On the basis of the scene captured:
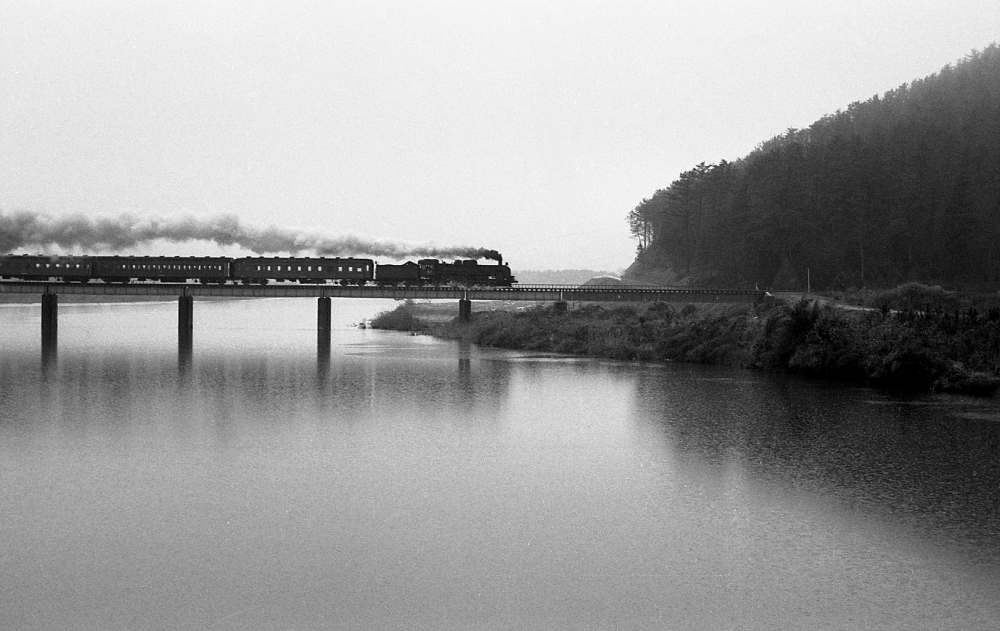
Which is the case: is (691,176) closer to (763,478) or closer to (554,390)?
(554,390)

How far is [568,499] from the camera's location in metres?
28.3

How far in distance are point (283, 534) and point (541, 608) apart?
7.88m

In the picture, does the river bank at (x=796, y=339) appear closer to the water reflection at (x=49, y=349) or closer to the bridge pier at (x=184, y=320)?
the bridge pier at (x=184, y=320)

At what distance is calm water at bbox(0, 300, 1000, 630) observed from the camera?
19266mm

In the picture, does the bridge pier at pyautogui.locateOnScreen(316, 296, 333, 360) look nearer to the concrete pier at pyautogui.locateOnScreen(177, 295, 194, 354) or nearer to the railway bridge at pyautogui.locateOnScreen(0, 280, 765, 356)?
the railway bridge at pyautogui.locateOnScreen(0, 280, 765, 356)

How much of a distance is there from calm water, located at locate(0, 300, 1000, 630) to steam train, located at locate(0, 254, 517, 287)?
167 ft

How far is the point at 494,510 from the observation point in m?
26.7

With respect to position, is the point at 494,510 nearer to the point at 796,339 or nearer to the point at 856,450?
the point at 856,450

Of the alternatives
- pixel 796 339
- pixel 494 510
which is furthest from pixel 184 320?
pixel 494 510

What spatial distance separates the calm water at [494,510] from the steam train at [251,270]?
50847mm

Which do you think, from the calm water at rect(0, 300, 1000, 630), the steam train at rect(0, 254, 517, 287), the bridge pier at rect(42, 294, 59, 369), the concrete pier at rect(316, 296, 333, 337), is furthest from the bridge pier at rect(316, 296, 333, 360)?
the calm water at rect(0, 300, 1000, 630)

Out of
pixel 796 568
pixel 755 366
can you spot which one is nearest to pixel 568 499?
pixel 796 568

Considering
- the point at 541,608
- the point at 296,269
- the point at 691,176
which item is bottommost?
the point at 541,608

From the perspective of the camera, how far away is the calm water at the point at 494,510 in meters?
19.3
